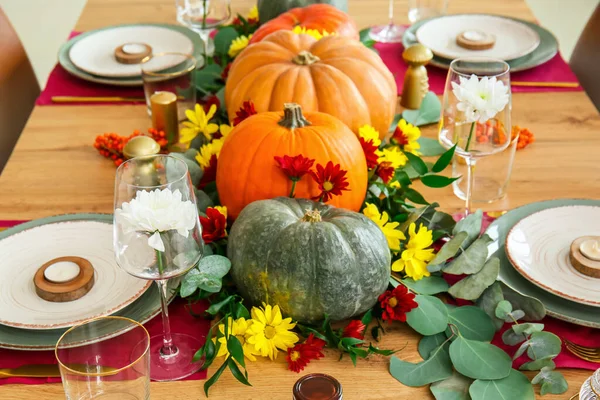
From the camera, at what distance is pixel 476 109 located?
3.74 ft

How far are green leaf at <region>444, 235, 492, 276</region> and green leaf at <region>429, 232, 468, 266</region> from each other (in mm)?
12

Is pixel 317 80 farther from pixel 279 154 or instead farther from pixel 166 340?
pixel 166 340

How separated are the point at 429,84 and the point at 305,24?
0.99 ft

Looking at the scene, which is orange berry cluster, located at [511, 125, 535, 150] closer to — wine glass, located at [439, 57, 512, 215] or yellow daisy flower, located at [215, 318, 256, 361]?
wine glass, located at [439, 57, 512, 215]

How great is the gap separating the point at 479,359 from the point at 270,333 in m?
0.26

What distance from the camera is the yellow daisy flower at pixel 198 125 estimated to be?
1.45 m

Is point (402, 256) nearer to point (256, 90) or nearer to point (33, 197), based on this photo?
point (256, 90)

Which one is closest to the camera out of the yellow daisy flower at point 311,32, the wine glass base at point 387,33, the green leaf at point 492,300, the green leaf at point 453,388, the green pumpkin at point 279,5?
the green leaf at point 453,388

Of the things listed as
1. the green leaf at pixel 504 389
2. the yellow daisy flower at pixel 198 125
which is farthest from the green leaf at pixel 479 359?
the yellow daisy flower at pixel 198 125

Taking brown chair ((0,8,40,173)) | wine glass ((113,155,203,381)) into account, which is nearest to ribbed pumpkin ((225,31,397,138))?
wine glass ((113,155,203,381))

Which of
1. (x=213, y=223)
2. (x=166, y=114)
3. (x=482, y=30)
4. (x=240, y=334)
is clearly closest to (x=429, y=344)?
(x=240, y=334)

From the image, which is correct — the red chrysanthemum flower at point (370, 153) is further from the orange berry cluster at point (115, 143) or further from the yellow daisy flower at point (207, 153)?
the orange berry cluster at point (115, 143)

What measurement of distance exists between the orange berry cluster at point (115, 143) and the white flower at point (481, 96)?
23.2 inches

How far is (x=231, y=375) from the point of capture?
0.97 m
